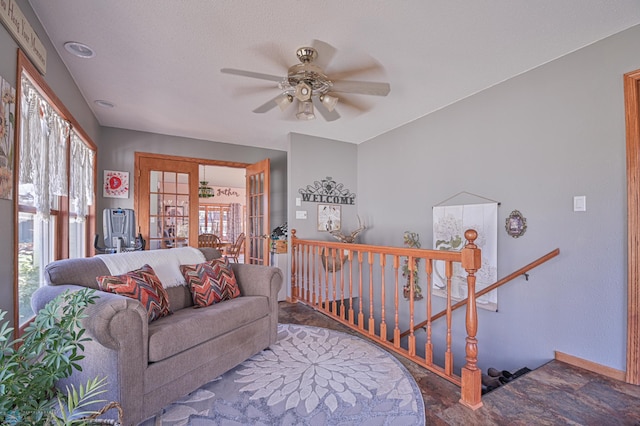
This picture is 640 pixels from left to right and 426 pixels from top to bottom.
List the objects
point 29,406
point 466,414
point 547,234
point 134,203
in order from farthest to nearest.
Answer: point 134,203 < point 547,234 < point 466,414 < point 29,406

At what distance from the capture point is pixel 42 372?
0.73 meters

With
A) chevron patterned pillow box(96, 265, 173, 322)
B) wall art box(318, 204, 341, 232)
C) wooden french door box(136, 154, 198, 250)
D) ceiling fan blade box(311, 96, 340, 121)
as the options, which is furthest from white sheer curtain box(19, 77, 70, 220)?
wall art box(318, 204, 341, 232)

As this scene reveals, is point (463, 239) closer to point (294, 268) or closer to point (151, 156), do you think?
point (294, 268)

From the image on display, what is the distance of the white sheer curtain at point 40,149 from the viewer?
75.6 inches

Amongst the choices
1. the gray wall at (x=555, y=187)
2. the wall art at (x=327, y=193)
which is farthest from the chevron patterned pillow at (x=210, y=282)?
the gray wall at (x=555, y=187)

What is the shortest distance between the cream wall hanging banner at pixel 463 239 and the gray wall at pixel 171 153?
8.84 ft

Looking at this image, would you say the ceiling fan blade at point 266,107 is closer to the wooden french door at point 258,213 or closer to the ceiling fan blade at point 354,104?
the ceiling fan blade at point 354,104

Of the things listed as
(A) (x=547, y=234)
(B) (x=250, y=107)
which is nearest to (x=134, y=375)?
(B) (x=250, y=107)

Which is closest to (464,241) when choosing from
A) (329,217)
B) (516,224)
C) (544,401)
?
(516,224)

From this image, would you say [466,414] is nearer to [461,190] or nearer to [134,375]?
[134,375]

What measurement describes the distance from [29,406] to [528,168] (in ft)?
10.9

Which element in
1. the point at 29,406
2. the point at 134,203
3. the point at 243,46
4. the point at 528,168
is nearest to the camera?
the point at 29,406

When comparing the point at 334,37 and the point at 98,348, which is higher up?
the point at 334,37

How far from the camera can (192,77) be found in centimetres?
272
